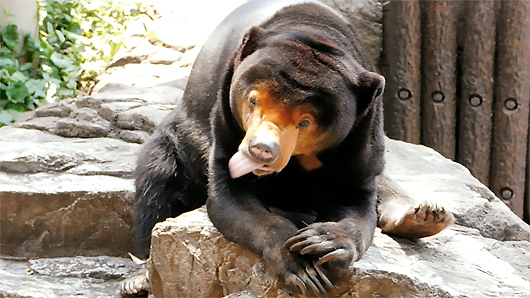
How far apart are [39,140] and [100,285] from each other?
1673 millimetres

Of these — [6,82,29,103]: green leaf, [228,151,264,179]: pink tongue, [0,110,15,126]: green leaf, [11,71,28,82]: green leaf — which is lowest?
[0,110,15,126]: green leaf

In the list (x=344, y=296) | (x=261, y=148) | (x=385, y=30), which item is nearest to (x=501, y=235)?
(x=344, y=296)

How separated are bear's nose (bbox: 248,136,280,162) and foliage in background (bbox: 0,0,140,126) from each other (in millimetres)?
5386

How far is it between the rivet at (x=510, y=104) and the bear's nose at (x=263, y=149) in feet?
15.0

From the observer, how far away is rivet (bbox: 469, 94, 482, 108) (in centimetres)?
655

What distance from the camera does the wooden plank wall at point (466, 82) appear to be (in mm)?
6379

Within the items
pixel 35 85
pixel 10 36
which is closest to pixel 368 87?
pixel 35 85

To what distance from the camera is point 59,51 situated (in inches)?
350

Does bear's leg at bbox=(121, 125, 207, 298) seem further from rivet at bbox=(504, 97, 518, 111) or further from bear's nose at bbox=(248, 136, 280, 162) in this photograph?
rivet at bbox=(504, 97, 518, 111)

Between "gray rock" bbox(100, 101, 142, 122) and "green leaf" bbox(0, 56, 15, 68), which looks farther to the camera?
"green leaf" bbox(0, 56, 15, 68)

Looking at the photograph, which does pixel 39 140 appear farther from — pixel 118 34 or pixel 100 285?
pixel 118 34

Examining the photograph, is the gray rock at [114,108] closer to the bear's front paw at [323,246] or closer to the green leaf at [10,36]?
the green leaf at [10,36]

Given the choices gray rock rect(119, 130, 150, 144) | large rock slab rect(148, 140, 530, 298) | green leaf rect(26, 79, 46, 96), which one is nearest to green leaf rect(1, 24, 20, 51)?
green leaf rect(26, 79, 46, 96)

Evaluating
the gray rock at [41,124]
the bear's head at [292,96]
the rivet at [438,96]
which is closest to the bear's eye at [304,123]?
the bear's head at [292,96]
